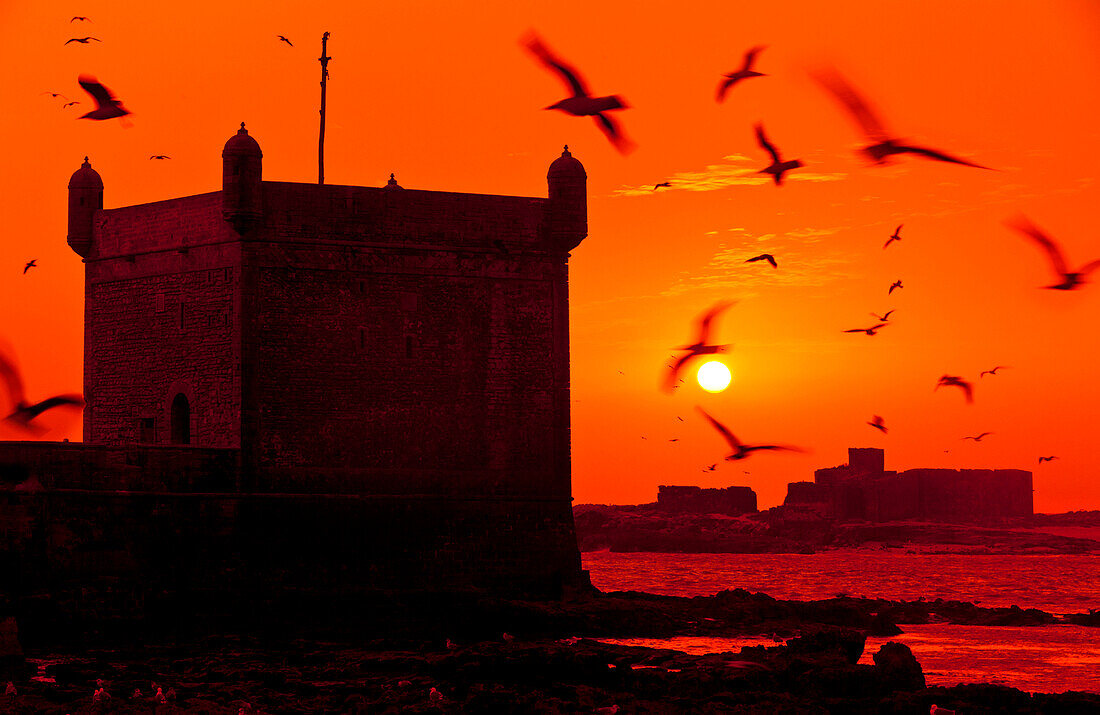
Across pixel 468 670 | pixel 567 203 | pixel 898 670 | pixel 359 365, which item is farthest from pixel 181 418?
pixel 898 670

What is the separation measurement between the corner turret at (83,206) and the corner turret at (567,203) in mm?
9096

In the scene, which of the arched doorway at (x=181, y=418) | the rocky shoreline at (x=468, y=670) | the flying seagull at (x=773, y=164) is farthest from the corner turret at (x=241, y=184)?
the flying seagull at (x=773, y=164)

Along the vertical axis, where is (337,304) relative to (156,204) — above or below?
below

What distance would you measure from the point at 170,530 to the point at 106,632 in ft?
7.07

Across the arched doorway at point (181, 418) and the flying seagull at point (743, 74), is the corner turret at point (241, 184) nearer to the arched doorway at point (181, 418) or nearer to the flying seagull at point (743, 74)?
the arched doorway at point (181, 418)

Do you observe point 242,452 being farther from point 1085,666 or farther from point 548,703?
point 1085,666

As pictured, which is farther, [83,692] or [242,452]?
[242,452]

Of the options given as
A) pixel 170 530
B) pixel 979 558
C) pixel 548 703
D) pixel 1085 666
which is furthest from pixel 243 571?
pixel 979 558

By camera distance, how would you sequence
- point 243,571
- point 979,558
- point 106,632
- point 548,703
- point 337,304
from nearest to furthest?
1. point 548,703
2. point 106,632
3. point 243,571
4. point 337,304
5. point 979,558

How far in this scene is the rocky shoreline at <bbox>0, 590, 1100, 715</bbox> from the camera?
21562 mm

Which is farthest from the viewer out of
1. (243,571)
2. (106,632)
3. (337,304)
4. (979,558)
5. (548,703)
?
(979,558)

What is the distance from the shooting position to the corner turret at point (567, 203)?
107 feet

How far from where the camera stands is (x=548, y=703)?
21594mm

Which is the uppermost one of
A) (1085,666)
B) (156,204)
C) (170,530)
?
(156,204)
